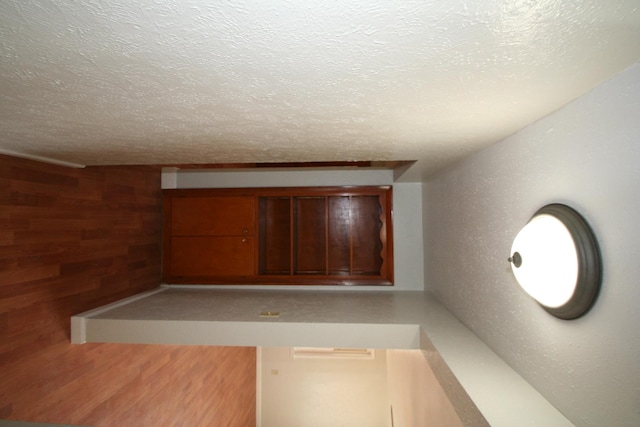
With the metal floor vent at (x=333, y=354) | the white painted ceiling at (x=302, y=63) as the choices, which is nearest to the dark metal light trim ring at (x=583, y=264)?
the white painted ceiling at (x=302, y=63)

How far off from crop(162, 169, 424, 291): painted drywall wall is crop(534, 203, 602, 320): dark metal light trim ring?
2.05 meters

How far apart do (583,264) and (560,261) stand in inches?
2.3

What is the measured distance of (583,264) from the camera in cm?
82

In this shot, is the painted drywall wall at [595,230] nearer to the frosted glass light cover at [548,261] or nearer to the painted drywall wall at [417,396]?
the frosted glass light cover at [548,261]

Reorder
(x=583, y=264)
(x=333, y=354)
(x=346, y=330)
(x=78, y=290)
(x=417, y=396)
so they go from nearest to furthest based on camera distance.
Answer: (x=583, y=264), (x=346, y=330), (x=78, y=290), (x=417, y=396), (x=333, y=354)

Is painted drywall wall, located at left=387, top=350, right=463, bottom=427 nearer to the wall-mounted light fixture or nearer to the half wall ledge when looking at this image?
the half wall ledge

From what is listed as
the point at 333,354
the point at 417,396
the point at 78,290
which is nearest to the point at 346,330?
the point at 417,396

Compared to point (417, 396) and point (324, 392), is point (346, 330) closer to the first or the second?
point (417, 396)

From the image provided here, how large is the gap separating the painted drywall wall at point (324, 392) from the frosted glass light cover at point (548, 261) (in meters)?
4.39

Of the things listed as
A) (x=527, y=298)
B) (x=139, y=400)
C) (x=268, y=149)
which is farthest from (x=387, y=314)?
(x=139, y=400)

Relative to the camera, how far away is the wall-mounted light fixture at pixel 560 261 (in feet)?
2.68

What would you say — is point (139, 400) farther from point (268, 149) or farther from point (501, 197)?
point (501, 197)

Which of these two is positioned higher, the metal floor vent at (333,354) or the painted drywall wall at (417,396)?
the painted drywall wall at (417,396)

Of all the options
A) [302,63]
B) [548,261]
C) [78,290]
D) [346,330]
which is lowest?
[346,330]
